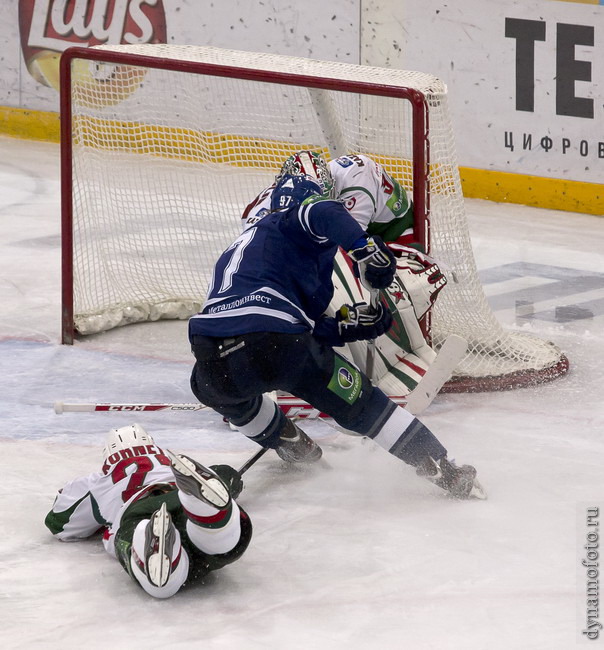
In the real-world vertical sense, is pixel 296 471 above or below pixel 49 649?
below

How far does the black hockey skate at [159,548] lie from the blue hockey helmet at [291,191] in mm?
1183

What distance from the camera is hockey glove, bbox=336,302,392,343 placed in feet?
10.3

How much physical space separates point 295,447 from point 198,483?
0.89 m

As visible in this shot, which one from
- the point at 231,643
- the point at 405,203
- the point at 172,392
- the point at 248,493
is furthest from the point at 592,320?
the point at 231,643

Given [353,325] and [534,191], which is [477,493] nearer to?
[353,325]

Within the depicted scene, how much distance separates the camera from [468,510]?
3086mm

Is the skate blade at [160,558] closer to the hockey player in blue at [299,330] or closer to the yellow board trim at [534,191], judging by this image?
the hockey player in blue at [299,330]

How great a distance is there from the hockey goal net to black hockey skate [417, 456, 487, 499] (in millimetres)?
979

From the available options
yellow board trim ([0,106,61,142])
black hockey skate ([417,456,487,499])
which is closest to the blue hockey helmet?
black hockey skate ([417,456,487,499])

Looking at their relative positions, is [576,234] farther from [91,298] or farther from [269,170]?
[91,298]

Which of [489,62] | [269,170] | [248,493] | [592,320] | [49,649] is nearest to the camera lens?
[49,649]

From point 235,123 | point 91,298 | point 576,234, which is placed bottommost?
point 576,234

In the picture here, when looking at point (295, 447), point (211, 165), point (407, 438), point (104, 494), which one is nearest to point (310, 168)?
point (295, 447)

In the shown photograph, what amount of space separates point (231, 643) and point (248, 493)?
0.82 meters
